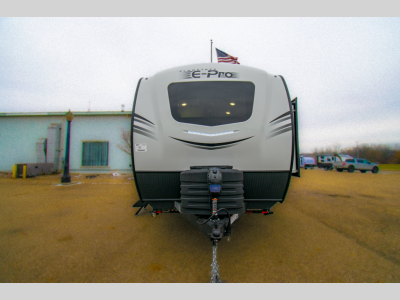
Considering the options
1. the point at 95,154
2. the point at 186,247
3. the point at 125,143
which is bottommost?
the point at 186,247

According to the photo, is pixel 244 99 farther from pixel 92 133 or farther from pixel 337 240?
pixel 92 133

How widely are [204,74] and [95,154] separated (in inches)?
493

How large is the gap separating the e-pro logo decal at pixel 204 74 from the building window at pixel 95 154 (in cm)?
1195

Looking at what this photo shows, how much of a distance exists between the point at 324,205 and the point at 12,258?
6.25m

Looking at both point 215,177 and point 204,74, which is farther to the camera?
point 204,74

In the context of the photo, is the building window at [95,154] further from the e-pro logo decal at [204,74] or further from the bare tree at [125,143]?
the e-pro logo decal at [204,74]

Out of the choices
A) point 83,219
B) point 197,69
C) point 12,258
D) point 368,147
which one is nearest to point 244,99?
point 197,69

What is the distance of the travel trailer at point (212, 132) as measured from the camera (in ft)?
7.80

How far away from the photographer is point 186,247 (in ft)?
9.46

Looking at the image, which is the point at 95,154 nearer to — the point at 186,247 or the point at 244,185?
the point at 186,247

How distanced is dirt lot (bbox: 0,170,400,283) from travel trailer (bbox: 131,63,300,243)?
612 millimetres

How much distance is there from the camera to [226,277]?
7.07 ft

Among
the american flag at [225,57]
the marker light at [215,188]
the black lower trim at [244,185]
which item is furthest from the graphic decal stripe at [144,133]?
the american flag at [225,57]

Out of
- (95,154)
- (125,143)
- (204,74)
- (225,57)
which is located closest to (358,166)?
(225,57)
